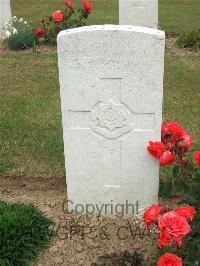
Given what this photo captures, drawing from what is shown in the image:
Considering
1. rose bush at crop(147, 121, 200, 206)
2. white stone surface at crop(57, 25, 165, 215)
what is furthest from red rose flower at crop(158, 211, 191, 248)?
white stone surface at crop(57, 25, 165, 215)

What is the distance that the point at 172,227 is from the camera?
269cm

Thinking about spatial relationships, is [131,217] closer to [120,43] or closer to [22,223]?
[22,223]

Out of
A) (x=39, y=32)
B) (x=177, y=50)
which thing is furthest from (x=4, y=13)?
(x=177, y=50)

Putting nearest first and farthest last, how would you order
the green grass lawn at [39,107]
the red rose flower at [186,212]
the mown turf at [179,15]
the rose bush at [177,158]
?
1. the red rose flower at [186,212]
2. the rose bush at [177,158]
3. the green grass lawn at [39,107]
4. the mown turf at [179,15]

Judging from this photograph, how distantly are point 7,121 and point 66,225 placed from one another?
2330 millimetres

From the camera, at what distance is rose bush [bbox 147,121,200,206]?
3.17 m

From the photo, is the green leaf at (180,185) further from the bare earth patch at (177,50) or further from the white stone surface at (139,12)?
the white stone surface at (139,12)

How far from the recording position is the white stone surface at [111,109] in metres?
3.23

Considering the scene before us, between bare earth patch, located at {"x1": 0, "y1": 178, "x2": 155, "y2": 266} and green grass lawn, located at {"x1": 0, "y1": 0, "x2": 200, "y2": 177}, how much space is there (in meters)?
0.62

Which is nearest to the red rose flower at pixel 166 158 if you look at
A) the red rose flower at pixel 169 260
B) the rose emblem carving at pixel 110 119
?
the rose emblem carving at pixel 110 119

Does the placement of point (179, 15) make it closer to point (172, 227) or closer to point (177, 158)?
point (177, 158)

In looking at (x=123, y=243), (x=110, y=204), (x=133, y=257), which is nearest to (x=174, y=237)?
(x=133, y=257)

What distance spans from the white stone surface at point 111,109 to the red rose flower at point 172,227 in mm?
869

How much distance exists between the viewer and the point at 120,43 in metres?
3.22
